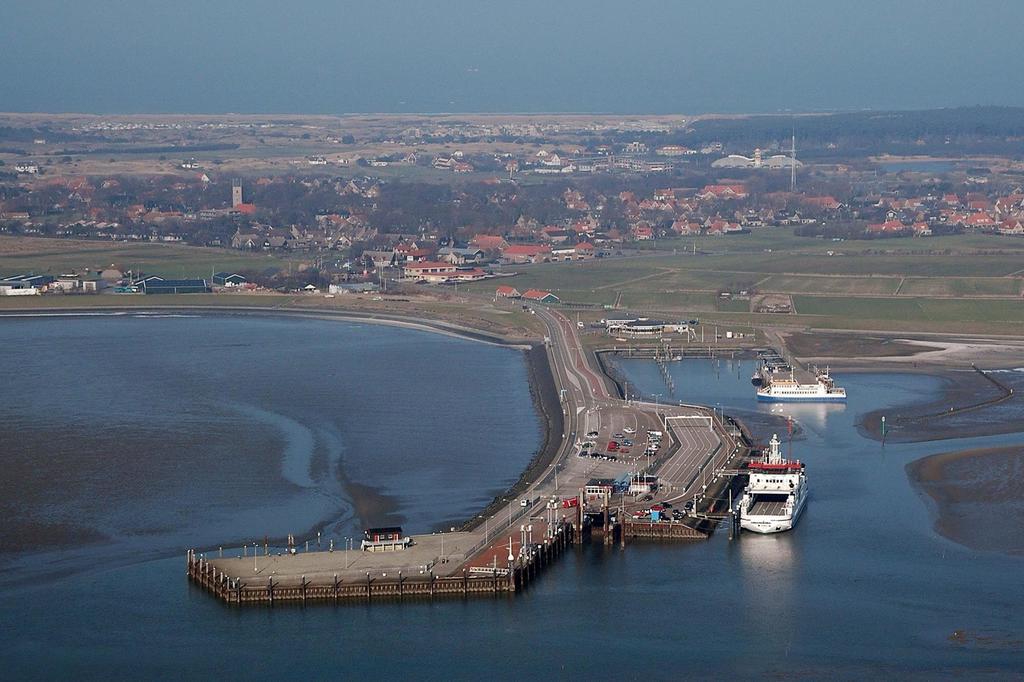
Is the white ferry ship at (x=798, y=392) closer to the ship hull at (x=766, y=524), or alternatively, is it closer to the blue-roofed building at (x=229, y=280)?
the ship hull at (x=766, y=524)

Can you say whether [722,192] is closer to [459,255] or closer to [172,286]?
[459,255]

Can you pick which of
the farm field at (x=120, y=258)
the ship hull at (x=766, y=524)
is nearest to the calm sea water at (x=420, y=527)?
the ship hull at (x=766, y=524)

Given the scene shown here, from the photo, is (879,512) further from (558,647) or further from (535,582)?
(558,647)

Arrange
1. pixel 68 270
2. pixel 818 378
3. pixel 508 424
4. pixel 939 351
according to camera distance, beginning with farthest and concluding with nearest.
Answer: pixel 68 270, pixel 939 351, pixel 818 378, pixel 508 424

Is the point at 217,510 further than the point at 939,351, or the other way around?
the point at 939,351

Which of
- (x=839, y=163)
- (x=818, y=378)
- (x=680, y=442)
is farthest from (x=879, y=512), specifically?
(x=839, y=163)

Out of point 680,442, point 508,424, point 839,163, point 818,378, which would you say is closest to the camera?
point 680,442

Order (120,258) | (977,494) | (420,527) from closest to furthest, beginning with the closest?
1. (420,527)
2. (977,494)
3. (120,258)

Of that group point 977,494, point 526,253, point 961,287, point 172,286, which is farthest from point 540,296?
point 977,494
